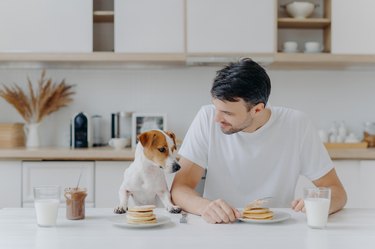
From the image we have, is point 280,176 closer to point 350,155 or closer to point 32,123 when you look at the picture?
point 350,155

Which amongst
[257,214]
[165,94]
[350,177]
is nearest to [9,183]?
[165,94]

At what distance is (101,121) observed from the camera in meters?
4.03

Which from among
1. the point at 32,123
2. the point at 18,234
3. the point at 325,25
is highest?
the point at 325,25

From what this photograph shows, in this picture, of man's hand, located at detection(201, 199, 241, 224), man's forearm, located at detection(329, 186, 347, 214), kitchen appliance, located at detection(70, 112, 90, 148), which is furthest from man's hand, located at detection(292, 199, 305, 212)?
kitchen appliance, located at detection(70, 112, 90, 148)

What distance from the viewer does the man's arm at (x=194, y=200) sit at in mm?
1584

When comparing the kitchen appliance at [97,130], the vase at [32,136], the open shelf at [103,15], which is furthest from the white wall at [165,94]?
the open shelf at [103,15]

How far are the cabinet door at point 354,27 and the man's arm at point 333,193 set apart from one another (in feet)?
6.10

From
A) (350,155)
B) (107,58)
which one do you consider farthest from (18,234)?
(350,155)

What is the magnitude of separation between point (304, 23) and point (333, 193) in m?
2.17

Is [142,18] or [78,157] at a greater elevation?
[142,18]

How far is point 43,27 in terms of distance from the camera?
3.62 meters

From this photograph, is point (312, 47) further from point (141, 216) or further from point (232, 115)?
point (141, 216)

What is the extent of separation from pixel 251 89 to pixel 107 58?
6.46 ft

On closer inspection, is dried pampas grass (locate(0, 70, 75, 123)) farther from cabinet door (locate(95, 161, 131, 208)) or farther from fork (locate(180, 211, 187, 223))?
fork (locate(180, 211, 187, 223))
